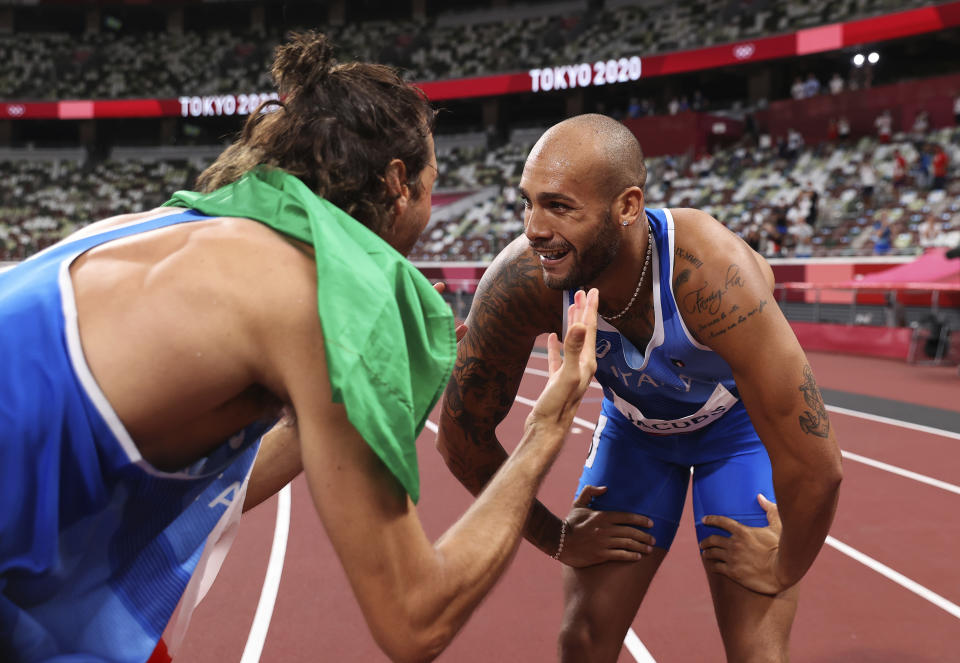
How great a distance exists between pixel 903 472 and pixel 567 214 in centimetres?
515

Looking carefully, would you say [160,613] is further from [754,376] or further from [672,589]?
[672,589]

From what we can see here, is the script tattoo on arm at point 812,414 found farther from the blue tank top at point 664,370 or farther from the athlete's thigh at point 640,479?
the athlete's thigh at point 640,479

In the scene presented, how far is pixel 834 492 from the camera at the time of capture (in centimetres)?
224

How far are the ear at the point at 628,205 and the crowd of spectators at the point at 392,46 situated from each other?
2595 centimetres

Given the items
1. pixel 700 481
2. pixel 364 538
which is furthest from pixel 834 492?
pixel 364 538

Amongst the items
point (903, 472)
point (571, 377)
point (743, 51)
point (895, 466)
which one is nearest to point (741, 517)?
point (571, 377)

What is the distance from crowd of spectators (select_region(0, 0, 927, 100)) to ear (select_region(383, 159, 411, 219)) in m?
27.0

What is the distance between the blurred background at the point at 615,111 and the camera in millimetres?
16375

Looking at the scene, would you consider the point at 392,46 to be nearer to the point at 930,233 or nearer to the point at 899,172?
the point at 899,172

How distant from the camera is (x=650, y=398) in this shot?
2.70 metres

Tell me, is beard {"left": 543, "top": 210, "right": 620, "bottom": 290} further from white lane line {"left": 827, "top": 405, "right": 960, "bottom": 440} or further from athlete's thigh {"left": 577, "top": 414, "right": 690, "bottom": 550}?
white lane line {"left": 827, "top": 405, "right": 960, "bottom": 440}

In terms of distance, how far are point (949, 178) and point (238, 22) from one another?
31.8 m

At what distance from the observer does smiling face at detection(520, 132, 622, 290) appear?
2.38m

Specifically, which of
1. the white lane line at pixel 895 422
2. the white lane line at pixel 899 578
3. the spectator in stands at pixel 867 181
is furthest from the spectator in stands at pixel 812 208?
the white lane line at pixel 899 578
